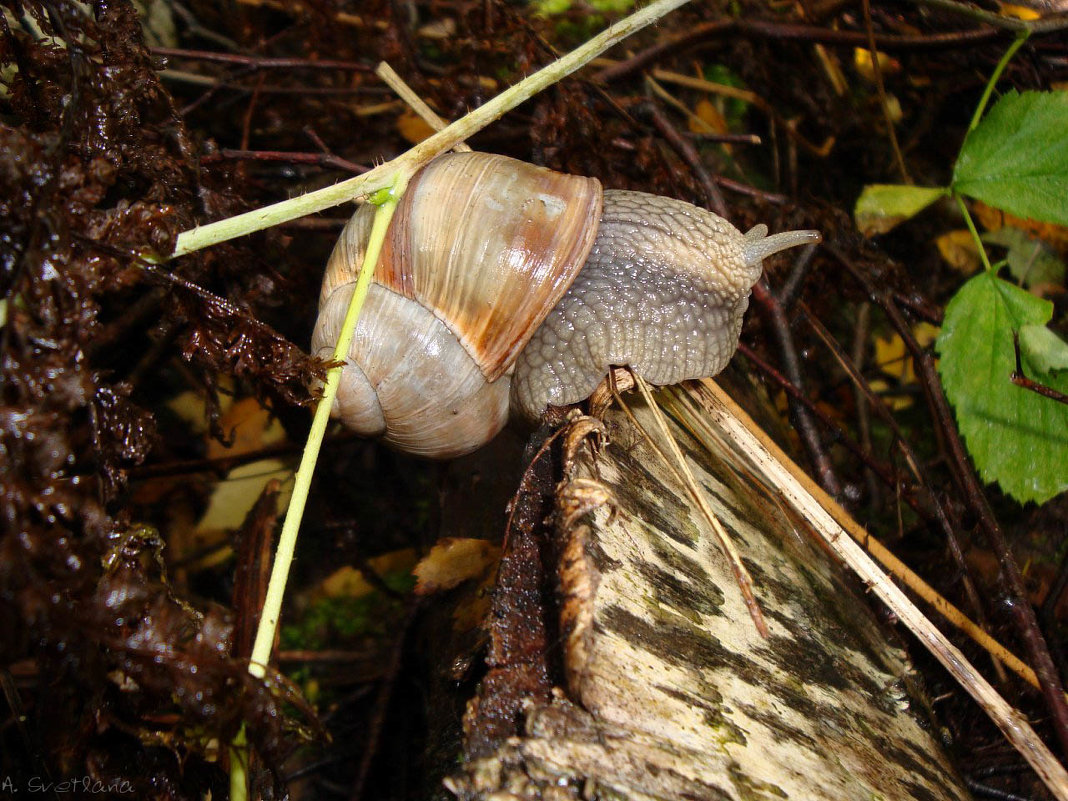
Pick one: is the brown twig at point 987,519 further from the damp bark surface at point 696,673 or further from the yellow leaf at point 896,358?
the yellow leaf at point 896,358

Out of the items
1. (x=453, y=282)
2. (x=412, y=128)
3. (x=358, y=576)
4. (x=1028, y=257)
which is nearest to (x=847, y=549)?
(x=453, y=282)

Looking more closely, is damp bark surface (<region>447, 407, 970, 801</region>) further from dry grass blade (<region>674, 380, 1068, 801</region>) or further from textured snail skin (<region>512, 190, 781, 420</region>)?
textured snail skin (<region>512, 190, 781, 420</region>)

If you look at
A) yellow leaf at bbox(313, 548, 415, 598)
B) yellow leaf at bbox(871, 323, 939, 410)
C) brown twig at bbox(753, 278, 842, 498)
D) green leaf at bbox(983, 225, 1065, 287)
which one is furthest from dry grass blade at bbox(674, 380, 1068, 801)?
green leaf at bbox(983, 225, 1065, 287)

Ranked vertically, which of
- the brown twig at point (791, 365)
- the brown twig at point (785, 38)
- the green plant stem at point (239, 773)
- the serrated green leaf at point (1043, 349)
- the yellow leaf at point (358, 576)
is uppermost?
the brown twig at point (785, 38)

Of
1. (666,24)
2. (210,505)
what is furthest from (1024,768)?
(666,24)

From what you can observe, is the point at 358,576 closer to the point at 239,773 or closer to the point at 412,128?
the point at 239,773

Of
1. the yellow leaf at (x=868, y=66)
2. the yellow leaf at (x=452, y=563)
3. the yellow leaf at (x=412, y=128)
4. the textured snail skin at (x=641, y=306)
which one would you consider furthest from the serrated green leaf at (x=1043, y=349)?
the yellow leaf at (x=412, y=128)

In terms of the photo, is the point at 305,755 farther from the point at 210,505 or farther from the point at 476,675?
the point at 476,675
